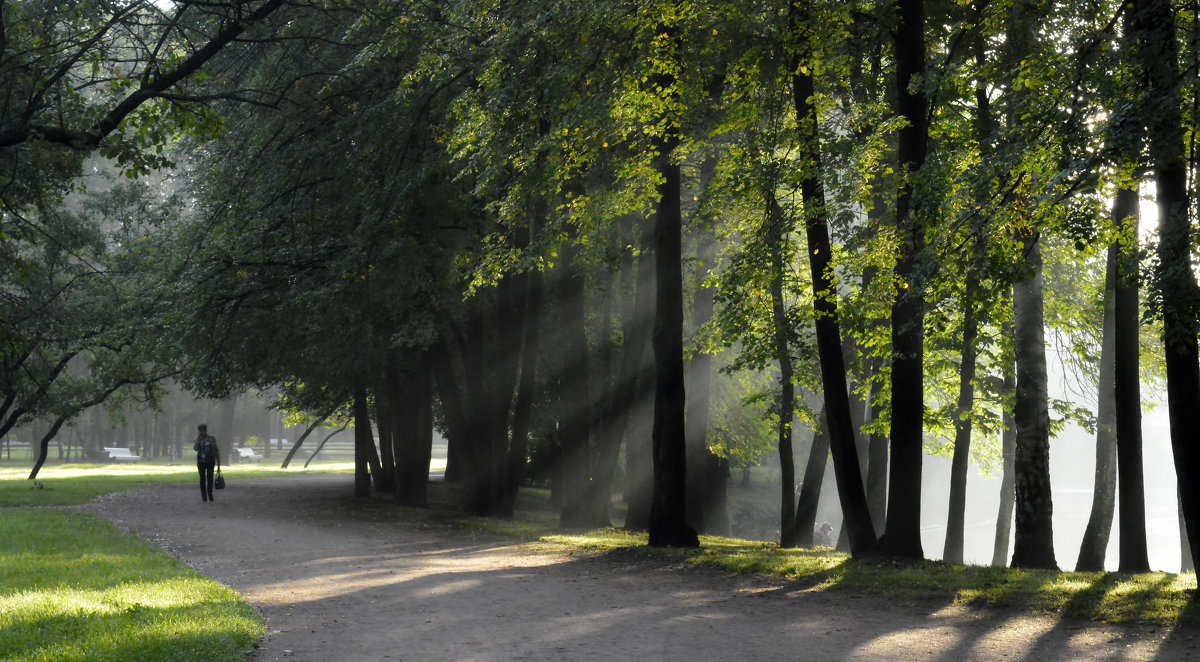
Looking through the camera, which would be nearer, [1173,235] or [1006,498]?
[1173,235]

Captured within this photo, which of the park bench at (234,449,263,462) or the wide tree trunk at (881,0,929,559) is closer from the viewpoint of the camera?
the wide tree trunk at (881,0,929,559)

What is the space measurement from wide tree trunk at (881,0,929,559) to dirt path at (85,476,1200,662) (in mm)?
2546

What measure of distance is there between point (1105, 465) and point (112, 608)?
14129 mm

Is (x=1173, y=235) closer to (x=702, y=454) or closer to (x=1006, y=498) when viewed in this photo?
(x=702, y=454)

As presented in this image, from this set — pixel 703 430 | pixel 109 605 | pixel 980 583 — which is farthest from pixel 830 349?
pixel 109 605

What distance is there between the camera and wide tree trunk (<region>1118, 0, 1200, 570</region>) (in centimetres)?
937

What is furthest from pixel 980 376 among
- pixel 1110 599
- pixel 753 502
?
pixel 753 502

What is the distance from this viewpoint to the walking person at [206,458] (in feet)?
87.1

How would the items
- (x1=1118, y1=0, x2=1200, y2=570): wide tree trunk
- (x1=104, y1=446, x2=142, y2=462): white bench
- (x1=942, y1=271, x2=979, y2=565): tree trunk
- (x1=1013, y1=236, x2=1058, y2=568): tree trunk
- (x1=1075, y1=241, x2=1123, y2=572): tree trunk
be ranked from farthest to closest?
(x1=104, y1=446, x2=142, y2=462): white bench
(x1=942, y1=271, x2=979, y2=565): tree trunk
(x1=1075, y1=241, x2=1123, y2=572): tree trunk
(x1=1013, y1=236, x2=1058, y2=568): tree trunk
(x1=1118, y1=0, x2=1200, y2=570): wide tree trunk

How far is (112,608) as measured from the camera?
10.2m

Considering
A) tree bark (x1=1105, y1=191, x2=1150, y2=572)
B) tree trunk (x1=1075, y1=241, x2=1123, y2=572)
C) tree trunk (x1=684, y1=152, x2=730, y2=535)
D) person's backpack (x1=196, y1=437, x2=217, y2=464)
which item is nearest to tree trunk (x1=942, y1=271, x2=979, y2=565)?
tree trunk (x1=1075, y1=241, x2=1123, y2=572)

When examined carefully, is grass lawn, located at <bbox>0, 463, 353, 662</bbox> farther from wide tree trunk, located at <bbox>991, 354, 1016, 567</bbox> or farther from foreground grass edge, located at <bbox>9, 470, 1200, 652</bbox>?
wide tree trunk, located at <bbox>991, 354, 1016, 567</bbox>

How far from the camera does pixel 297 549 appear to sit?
1697cm

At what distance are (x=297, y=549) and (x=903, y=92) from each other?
10674 mm
